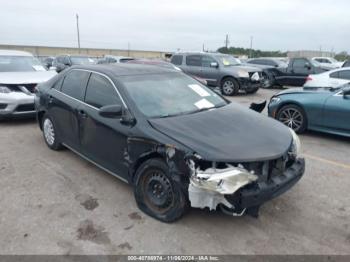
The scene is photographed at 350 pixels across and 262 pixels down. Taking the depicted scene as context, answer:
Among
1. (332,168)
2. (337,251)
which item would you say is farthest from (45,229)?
(332,168)

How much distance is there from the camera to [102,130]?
390 cm

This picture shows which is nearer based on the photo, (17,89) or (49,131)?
(49,131)

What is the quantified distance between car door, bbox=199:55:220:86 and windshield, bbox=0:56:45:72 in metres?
6.86

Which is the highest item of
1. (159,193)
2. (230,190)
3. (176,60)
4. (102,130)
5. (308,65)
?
(176,60)

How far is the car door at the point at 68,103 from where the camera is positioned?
4.48 metres

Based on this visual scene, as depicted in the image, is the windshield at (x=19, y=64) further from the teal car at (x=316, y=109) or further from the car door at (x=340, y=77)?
the car door at (x=340, y=77)

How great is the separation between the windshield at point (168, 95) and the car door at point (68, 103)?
904 mm

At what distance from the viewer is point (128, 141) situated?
3523 mm

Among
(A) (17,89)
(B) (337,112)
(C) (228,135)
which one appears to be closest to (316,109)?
(B) (337,112)

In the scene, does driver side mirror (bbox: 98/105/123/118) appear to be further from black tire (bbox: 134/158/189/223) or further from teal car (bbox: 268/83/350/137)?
teal car (bbox: 268/83/350/137)

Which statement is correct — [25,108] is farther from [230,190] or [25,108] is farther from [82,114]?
[230,190]

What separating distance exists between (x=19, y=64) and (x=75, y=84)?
4.74 metres

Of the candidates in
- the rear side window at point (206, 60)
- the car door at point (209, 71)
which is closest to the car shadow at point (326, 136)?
the car door at point (209, 71)

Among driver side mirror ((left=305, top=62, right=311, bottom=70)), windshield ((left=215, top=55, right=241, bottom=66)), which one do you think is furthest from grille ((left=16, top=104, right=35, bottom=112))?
driver side mirror ((left=305, top=62, right=311, bottom=70))
